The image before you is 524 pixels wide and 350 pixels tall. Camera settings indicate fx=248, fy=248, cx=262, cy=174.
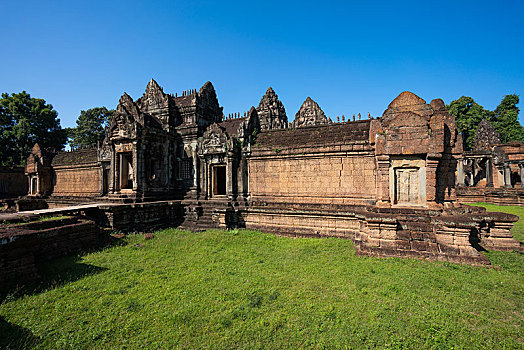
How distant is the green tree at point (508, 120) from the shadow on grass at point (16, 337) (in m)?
58.2

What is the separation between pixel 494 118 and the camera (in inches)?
1715

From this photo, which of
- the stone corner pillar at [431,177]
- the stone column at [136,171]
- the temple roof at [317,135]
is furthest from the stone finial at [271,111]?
the stone corner pillar at [431,177]

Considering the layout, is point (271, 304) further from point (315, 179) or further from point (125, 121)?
point (125, 121)

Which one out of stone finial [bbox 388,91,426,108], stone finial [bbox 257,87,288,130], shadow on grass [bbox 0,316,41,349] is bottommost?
shadow on grass [bbox 0,316,41,349]

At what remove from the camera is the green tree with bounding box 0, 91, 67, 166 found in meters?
29.8

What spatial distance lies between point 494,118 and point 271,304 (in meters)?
57.4

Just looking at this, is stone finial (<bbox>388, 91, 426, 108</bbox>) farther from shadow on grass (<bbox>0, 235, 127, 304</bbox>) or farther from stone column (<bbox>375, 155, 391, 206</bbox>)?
shadow on grass (<bbox>0, 235, 127, 304</bbox>)

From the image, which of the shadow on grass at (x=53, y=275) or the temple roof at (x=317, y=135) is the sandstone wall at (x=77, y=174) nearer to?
the shadow on grass at (x=53, y=275)

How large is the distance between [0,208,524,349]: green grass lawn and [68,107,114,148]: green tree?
3829 cm

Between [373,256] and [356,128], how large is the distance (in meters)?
6.03

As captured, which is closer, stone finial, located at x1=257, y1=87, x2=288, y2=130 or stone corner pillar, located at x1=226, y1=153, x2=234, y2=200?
stone corner pillar, located at x1=226, y1=153, x2=234, y2=200

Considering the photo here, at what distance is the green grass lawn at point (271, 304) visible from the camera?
397 cm

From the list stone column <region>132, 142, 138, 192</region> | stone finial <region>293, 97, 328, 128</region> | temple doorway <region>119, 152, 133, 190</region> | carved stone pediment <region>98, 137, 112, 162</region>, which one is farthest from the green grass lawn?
stone finial <region>293, 97, 328, 128</region>

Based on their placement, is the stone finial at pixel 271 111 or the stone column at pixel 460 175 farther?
the stone finial at pixel 271 111
